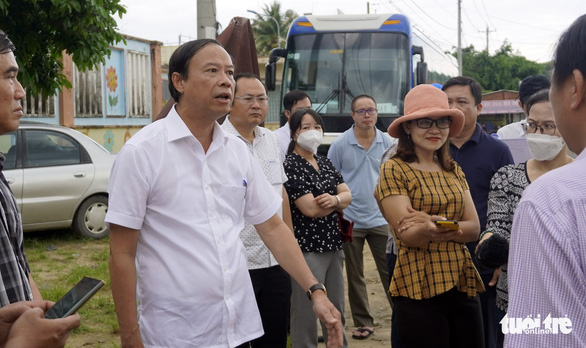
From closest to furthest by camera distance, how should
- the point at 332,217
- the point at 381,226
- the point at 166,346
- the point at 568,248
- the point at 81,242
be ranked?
the point at 568,248 < the point at 166,346 < the point at 332,217 < the point at 381,226 < the point at 81,242

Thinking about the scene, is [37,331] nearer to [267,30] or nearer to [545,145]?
[545,145]

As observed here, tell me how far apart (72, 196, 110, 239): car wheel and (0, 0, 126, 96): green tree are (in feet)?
7.96

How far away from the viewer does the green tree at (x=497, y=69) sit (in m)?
67.7

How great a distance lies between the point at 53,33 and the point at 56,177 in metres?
2.64

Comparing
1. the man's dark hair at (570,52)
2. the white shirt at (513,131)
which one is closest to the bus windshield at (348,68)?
the white shirt at (513,131)

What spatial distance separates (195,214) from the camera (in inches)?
110

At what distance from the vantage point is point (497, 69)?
6819 centimetres

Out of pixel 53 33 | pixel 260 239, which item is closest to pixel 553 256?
pixel 260 239

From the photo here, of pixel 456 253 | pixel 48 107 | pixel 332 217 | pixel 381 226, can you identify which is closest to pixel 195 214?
pixel 456 253

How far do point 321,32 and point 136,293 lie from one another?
1052 cm

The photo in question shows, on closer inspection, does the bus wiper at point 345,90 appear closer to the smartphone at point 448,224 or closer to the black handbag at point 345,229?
the black handbag at point 345,229

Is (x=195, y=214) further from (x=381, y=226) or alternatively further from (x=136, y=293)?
(x=381, y=226)

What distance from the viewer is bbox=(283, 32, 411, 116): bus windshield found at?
12.4 metres

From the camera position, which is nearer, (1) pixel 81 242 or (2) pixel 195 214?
(2) pixel 195 214
